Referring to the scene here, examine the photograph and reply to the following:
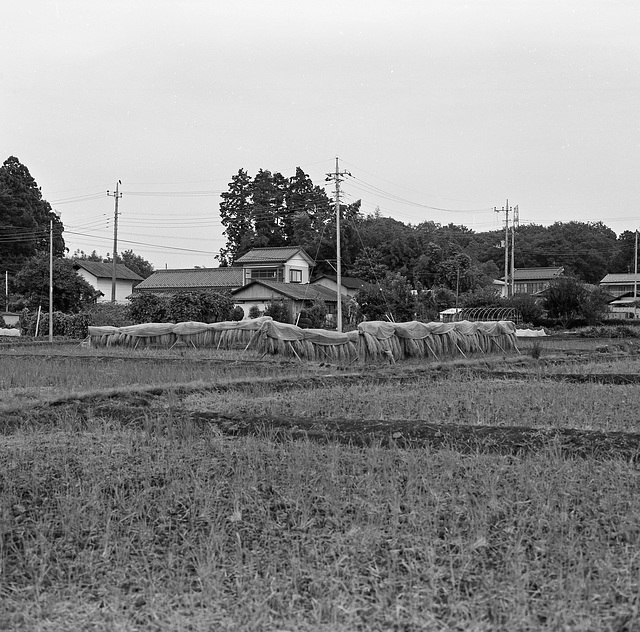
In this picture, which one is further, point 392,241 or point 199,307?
point 392,241

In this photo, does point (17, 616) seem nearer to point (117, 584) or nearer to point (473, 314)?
point (117, 584)

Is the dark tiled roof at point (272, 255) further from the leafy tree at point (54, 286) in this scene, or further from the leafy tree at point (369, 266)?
the leafy tree at point (54, 286)

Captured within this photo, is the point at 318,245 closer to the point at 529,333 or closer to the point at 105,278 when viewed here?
the point at 105,278

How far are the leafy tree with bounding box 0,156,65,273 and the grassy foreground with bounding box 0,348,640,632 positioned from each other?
43.8 metres

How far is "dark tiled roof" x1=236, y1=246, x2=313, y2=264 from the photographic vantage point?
46.2m

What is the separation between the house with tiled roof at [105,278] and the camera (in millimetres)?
47000

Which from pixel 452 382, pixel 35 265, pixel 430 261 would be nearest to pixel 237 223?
pixel 430 261

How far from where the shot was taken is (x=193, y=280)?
46.2 meters

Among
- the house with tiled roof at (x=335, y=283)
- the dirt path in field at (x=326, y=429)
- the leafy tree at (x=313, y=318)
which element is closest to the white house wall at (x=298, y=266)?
the house with tiled roof at (x=335, y=283)

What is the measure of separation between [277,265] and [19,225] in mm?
16169

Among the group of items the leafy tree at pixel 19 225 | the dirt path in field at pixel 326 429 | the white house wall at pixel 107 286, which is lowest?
Answer: the dirt path in field at pixel 326 429

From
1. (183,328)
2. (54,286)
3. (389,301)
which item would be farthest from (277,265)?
(183,328)

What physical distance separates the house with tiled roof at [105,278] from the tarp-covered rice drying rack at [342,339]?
23978 mm

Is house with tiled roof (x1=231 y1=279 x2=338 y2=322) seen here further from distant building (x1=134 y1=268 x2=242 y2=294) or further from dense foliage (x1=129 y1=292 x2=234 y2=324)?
dense foliage (x1=129 y1=292 x2=234 y2=324)
